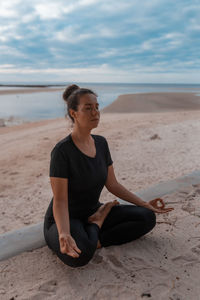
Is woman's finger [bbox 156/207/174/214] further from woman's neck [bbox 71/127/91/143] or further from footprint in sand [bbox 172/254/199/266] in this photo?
woman's neck [bbox 71/127/91/143]

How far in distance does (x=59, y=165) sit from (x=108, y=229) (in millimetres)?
760

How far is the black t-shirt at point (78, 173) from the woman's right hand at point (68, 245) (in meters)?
0.35

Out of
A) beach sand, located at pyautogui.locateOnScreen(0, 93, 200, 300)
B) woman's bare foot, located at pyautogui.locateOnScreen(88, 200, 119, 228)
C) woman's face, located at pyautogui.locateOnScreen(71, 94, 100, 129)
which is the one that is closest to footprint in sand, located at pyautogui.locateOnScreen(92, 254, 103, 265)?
beach sand, located at pyautogui.locateOnScreen(0, 93, 200, 300)

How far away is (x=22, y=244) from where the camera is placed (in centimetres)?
240

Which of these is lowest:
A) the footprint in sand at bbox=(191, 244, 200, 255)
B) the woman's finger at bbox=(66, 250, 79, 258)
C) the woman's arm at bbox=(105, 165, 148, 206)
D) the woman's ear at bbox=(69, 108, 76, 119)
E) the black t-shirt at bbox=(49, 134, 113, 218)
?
the footprint in sand at bbox=(191, 244, 200, 255)

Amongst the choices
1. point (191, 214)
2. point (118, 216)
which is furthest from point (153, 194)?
point (118, 216)

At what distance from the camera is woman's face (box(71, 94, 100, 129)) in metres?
2.16

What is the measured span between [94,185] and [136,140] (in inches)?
188

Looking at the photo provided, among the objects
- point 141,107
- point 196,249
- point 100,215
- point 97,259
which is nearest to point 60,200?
point 100,215

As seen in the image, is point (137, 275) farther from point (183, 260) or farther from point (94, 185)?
point (94, 185)

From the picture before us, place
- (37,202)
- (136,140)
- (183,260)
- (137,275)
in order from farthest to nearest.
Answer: (136,140)
(37,202)
(183,260)
(137,275)

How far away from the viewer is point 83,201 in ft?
7.54

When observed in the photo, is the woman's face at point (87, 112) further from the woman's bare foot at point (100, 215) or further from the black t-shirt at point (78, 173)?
the woman's bare foot at point (100, 215)

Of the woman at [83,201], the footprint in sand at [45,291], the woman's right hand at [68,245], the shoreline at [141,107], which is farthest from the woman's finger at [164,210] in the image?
the shoreline at [141,107]
